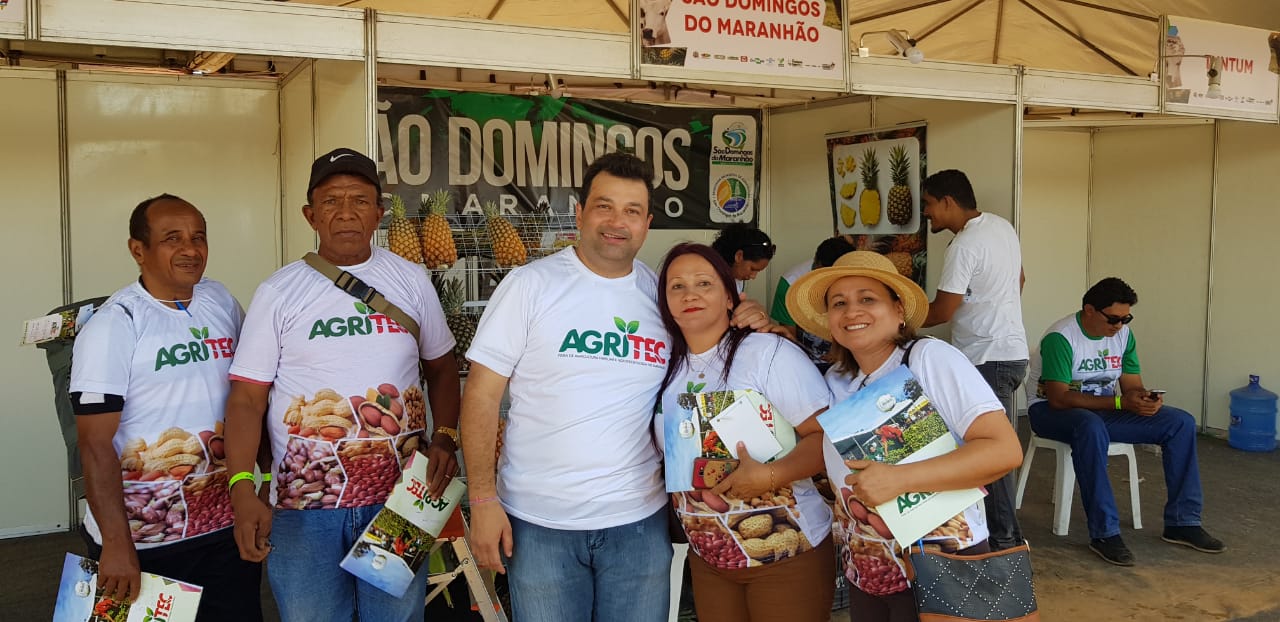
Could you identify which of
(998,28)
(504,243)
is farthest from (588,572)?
(998,28)

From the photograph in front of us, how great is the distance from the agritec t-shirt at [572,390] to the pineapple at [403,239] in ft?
7.01

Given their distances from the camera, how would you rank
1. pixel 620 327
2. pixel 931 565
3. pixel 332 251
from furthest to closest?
pixel 332 251
pixel 620 327
pixel 931 565

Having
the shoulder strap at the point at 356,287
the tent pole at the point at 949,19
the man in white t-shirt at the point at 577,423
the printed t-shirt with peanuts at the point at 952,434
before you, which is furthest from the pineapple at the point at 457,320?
the tent pole at the point at 949,19

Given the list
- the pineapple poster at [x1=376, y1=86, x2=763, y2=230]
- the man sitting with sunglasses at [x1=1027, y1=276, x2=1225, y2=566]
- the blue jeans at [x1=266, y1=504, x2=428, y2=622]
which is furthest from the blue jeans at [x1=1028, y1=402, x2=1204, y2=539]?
the blue jeans at [x1=266, y1=504, x2=428, y2=622]

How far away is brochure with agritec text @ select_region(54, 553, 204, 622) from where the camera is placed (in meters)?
2.32

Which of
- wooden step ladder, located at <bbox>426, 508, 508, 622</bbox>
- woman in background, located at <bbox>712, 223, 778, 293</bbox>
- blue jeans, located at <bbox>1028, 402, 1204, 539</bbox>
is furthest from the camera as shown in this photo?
woman in background, located at <bbox>712, 223, 778, 293</bbox>

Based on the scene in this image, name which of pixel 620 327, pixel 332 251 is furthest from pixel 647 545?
pixel 332 251

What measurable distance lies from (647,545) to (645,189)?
898mm

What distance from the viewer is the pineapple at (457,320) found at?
4324mm

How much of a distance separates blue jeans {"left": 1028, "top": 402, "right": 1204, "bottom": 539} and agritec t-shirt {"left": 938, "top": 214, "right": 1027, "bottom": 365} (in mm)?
660

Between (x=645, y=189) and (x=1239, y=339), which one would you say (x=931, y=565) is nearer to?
(x=645, y=189)

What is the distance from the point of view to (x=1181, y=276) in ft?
26.4

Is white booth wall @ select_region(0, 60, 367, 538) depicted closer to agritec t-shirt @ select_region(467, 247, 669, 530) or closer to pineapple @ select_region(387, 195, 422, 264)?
pineapple @ select_region(387, 195, 422, 264)

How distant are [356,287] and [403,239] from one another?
6.33ft
